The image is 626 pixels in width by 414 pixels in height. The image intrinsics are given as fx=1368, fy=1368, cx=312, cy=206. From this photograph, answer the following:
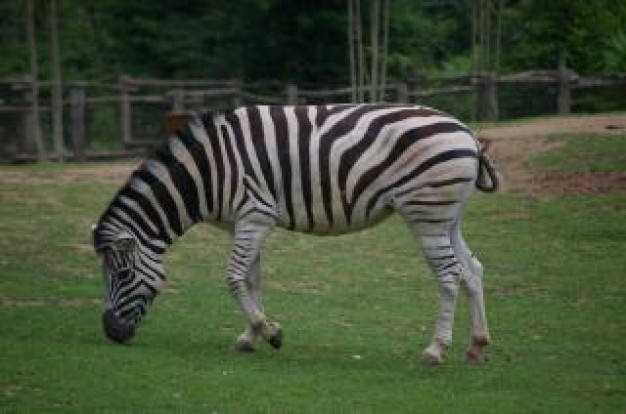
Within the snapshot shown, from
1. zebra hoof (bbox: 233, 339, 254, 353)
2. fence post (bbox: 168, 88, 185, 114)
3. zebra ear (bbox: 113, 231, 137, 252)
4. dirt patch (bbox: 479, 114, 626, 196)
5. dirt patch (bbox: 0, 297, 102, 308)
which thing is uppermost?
zebra ear (bbox: 113, 231, 137, 252)

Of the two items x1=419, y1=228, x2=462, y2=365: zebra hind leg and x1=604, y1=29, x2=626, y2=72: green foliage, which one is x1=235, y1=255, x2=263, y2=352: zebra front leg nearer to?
x1=419, y1=228, x2=462, y2=365: zebra hind leg

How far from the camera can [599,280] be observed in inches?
548

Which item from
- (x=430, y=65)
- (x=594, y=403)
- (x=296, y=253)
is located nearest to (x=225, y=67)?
(x=430, y=65)

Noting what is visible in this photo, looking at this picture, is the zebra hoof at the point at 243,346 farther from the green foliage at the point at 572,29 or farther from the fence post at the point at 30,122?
the green foliage at the point at 572,29

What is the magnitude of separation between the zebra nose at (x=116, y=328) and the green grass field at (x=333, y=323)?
0.07 m

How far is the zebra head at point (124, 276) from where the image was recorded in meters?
9.81

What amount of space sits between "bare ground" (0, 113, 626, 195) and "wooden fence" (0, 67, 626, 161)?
62.2 inches

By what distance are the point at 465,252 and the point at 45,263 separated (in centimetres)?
595

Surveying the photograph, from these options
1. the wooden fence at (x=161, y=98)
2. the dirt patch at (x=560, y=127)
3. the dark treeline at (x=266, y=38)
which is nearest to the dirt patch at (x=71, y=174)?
the wooden fence at (x=161, y=98)

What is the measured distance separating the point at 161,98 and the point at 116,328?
784 inches

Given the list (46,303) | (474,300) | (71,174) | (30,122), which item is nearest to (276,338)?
(474,300)

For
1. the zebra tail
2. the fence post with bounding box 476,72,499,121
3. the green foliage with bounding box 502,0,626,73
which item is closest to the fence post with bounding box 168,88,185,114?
the fence post with bounding box 476,72,499,121

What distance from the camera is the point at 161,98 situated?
29.3m

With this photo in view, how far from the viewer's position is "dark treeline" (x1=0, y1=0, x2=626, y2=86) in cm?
3400
